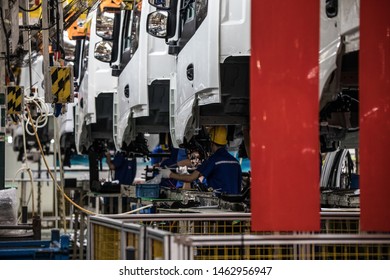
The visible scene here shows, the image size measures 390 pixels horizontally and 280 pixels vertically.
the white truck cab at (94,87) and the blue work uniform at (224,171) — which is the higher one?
the white truck cab at (94,87)

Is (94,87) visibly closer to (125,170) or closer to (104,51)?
(104,51)

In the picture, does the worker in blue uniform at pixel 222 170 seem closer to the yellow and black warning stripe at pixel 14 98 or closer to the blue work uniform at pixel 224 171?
the blue work uniform at pixel 224 171

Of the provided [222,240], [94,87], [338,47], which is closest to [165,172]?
[94,87]

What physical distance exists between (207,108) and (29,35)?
258 cm

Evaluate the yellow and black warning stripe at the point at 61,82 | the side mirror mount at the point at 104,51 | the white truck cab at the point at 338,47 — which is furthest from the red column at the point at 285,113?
the side mirror mount at the point at 104,51

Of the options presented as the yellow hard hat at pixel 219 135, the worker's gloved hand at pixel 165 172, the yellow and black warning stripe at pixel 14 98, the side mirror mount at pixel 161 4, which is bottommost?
the worker's gloved hand at pixel 165 172

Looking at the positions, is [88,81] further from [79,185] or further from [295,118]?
[295,118]

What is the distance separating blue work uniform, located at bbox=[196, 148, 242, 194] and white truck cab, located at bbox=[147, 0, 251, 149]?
0.43 m

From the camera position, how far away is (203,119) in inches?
388

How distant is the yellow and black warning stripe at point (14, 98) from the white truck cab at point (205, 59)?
4.99 ft

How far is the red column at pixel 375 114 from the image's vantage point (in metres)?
5.00

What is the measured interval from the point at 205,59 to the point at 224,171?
77.4 inches

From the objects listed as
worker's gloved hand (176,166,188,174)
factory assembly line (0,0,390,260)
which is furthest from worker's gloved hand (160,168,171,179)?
worker's gloved hand (176,166,188,174)
